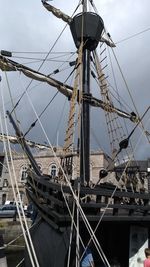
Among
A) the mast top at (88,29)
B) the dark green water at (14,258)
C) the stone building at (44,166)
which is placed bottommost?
the dark green water at (14,258)

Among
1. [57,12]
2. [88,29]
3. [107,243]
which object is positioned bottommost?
[107,243]

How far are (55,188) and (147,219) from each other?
2.00 m

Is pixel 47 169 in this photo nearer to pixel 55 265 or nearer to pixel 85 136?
pixel 85 136

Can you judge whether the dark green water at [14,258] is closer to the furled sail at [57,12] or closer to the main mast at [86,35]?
the main mast at [86,35]

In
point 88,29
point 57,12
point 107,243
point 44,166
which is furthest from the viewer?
point 44,166

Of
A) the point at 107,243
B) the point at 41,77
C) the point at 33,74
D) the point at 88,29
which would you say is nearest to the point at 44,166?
the point at 41,77

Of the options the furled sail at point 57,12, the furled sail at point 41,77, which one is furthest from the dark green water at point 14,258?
the furled sail at point 57,12

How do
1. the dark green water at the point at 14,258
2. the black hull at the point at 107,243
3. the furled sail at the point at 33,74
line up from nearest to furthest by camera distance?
the black hull at the point at 107,243 < the furled sail at the point at 33,74 < the dark green water at the point at 14,258

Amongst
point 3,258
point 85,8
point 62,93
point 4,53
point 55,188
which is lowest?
point 3,258

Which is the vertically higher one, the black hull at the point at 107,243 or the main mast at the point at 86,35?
the main mast at the point at 86,35

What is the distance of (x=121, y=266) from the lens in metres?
7.55

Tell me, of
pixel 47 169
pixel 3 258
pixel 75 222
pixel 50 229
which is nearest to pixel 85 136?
pixel 50 229

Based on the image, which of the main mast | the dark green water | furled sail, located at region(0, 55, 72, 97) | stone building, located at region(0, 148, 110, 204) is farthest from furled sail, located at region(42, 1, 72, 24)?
stone building, located at region(0, 148, 110, 204)

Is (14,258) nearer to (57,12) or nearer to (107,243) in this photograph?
(107,243)
